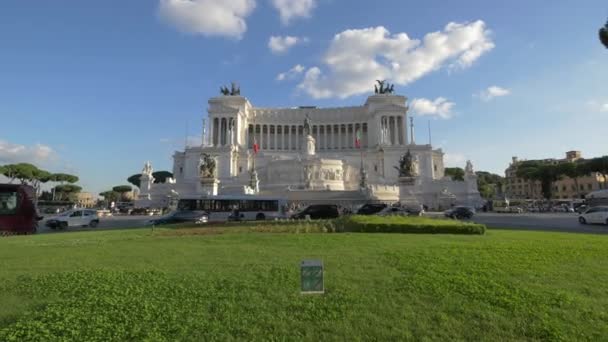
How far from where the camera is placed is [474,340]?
507 cm

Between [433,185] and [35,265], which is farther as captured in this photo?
[433,185]

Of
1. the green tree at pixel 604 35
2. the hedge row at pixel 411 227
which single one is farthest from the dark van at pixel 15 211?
the green tree at pixel 604 35

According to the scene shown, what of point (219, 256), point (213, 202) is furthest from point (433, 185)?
point (219, 256)

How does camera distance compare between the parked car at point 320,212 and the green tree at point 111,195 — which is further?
the green tree at point 111,195

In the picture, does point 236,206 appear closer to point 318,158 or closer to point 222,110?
point 318,158

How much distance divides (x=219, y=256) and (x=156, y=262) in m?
1.72

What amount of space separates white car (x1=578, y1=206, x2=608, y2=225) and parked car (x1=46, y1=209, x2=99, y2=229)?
4103 centimetres

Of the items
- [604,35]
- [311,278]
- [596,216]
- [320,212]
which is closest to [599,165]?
[596,216]

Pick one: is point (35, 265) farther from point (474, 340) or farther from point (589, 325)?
point (589, 325)

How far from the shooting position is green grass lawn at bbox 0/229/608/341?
212 inches

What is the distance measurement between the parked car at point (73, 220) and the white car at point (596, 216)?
41.0m

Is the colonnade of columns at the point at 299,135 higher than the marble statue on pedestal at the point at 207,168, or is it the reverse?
the colonnade of columns at the point at 299,135

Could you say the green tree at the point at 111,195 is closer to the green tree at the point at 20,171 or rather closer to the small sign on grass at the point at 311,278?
the green tree at the point at 20,171

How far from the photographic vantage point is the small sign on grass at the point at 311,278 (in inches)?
248
